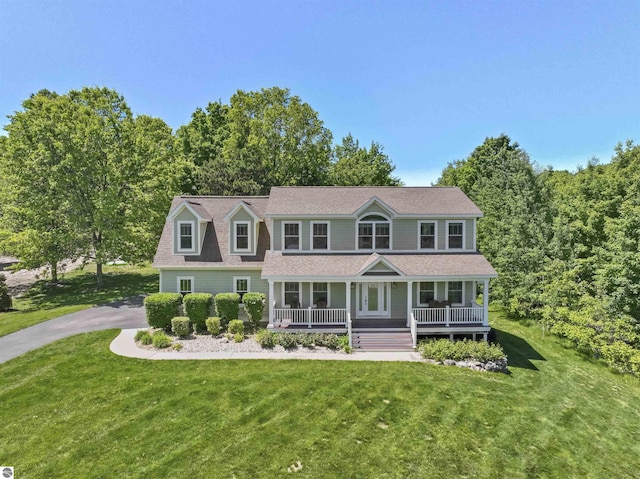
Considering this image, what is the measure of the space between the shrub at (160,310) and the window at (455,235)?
50.3 ft

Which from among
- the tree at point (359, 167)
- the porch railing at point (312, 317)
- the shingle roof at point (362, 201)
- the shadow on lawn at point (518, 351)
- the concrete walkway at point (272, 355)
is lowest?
the shadow on lawn at point (518, 351)

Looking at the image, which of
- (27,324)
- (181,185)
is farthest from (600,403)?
(181,185)

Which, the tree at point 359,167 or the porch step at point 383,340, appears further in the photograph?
the tree at point 359,167

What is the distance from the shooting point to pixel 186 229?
1931cm

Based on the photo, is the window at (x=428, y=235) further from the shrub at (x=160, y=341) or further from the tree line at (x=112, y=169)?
the tree line at (x=112, y=169)

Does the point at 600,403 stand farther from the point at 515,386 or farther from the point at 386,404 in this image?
the point at 386,404

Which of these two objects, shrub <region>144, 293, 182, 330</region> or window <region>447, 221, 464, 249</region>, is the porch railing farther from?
window <region>447, 221, 464, 249</region>

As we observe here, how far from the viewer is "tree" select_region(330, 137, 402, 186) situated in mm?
43603

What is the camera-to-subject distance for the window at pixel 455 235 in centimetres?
1889

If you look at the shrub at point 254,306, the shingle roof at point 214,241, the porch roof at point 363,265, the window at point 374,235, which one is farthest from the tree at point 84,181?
the window at point 374,235

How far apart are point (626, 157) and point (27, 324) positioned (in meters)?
42.8

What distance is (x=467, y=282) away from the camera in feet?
60.1

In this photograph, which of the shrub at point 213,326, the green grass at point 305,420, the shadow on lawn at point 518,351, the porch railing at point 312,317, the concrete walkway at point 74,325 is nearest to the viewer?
the green grass at point 305,420

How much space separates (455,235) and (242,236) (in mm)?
12165
